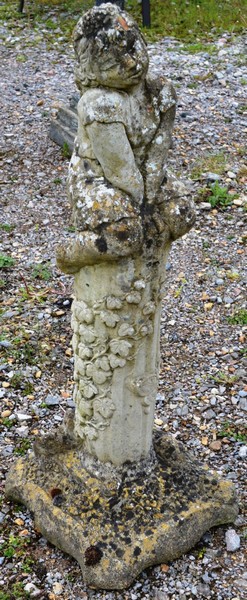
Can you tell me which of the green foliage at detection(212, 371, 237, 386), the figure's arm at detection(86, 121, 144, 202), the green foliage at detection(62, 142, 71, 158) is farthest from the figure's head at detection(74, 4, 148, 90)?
the green foliage at detection(62, 142, 71, 158)

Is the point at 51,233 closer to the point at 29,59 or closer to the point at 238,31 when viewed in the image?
the point at 29,59

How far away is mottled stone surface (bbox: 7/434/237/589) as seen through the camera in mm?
3654

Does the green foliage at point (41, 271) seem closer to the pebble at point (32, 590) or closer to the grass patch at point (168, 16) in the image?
the pebble at point (32, 590)

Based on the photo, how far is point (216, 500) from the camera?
398 cm

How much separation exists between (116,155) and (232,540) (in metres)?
2.35

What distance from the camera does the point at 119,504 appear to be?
3.79 metres

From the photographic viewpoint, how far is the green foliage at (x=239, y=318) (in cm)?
598

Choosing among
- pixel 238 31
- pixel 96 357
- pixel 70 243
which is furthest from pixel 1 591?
pixel 238 31

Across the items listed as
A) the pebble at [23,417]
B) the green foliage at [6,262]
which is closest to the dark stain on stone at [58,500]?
the pebble at [23,417]

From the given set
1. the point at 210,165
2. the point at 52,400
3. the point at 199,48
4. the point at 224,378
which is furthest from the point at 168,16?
the point at 52,400

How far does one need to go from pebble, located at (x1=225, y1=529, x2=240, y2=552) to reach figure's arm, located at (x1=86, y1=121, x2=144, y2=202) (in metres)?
2.12

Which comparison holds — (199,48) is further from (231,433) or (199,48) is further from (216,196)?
(231,433)

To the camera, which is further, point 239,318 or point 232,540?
point 239,318

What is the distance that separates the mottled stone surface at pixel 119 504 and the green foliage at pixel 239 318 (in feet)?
6.58
